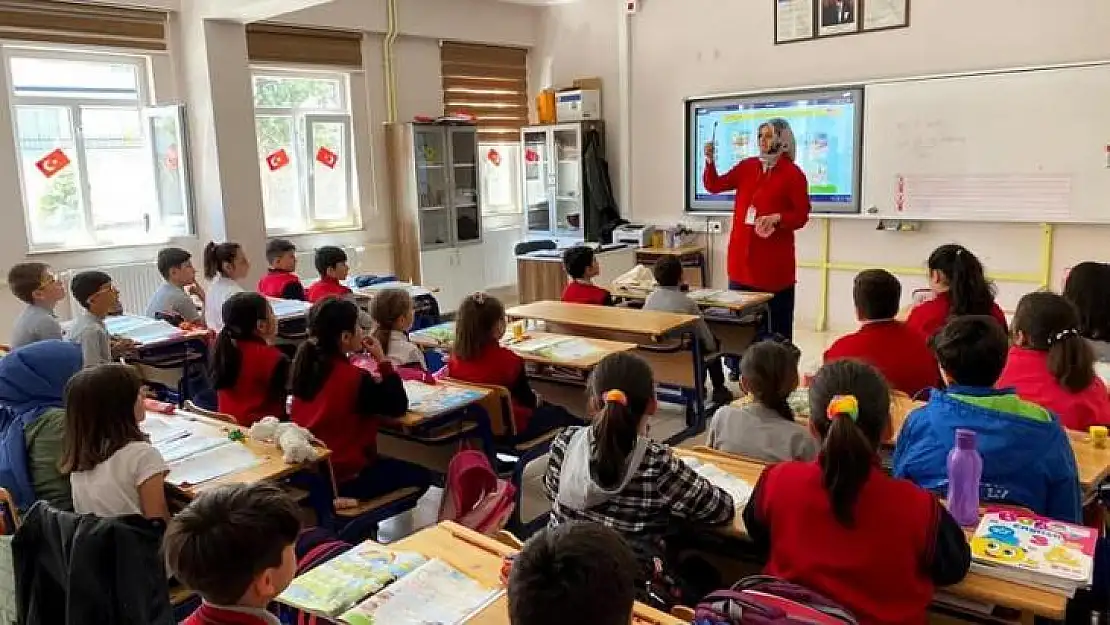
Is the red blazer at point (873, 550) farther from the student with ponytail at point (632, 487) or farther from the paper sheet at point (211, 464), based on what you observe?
the paper sheet at point (211, 464)

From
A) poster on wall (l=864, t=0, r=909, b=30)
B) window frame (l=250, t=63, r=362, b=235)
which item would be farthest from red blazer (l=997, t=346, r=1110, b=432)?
window frame (l=250, t=63, r=362, b=235)

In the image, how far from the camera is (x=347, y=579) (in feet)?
5.49

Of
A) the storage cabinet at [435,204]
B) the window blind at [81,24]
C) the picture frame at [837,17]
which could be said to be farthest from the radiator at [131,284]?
the picture frame at [837,17]

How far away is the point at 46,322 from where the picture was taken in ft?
12.5

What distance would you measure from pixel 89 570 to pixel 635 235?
652 cm

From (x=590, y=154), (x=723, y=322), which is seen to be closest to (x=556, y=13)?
(x=590, y=154)

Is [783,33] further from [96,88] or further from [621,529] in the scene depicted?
[621,529]

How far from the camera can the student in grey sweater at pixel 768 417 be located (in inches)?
91.7

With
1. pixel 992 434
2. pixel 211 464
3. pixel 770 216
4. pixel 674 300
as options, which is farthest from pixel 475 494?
pixel 770 216

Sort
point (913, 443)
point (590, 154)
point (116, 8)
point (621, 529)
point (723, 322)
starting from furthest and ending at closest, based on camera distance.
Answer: point (590, 154) → point (116, 8) → point (723, 322) → point (913, 443) → point (621, 529)

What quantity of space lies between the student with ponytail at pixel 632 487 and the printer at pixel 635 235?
6107mm

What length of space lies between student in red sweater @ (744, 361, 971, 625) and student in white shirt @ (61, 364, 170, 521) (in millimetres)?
1524

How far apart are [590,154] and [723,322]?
12.2 feet

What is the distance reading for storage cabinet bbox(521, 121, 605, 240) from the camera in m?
8.43
